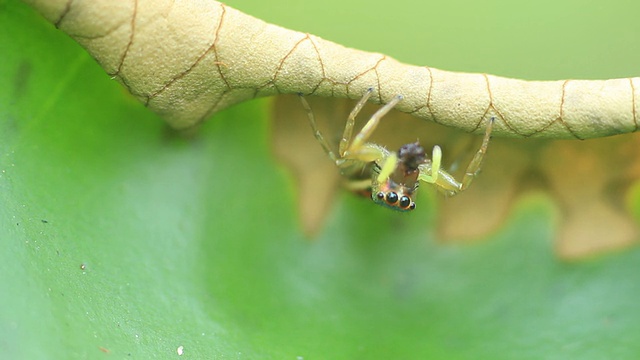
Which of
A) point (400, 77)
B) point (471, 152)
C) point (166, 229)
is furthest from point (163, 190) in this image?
point (471, 152)

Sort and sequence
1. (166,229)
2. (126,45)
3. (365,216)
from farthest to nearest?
(365,216)
(166,229)
(126,45)

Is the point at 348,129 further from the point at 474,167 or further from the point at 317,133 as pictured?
the point at 474,167

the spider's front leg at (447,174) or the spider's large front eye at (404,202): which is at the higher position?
the spider's front leg at (447,174)

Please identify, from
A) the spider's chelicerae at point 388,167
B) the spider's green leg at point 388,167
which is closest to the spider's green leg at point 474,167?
the spider's chelicerae at point 388,167

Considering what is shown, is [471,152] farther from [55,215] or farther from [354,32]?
[55,215]

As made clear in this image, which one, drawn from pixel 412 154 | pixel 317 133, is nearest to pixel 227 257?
pixel 317 133

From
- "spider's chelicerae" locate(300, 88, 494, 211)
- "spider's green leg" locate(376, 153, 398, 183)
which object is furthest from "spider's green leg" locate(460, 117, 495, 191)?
"spider's green leg" locate(376, 153, 398, 183)

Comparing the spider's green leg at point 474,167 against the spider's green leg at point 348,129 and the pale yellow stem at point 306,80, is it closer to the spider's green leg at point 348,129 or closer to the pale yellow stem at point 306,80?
the pale yellow stem at point 306,80
